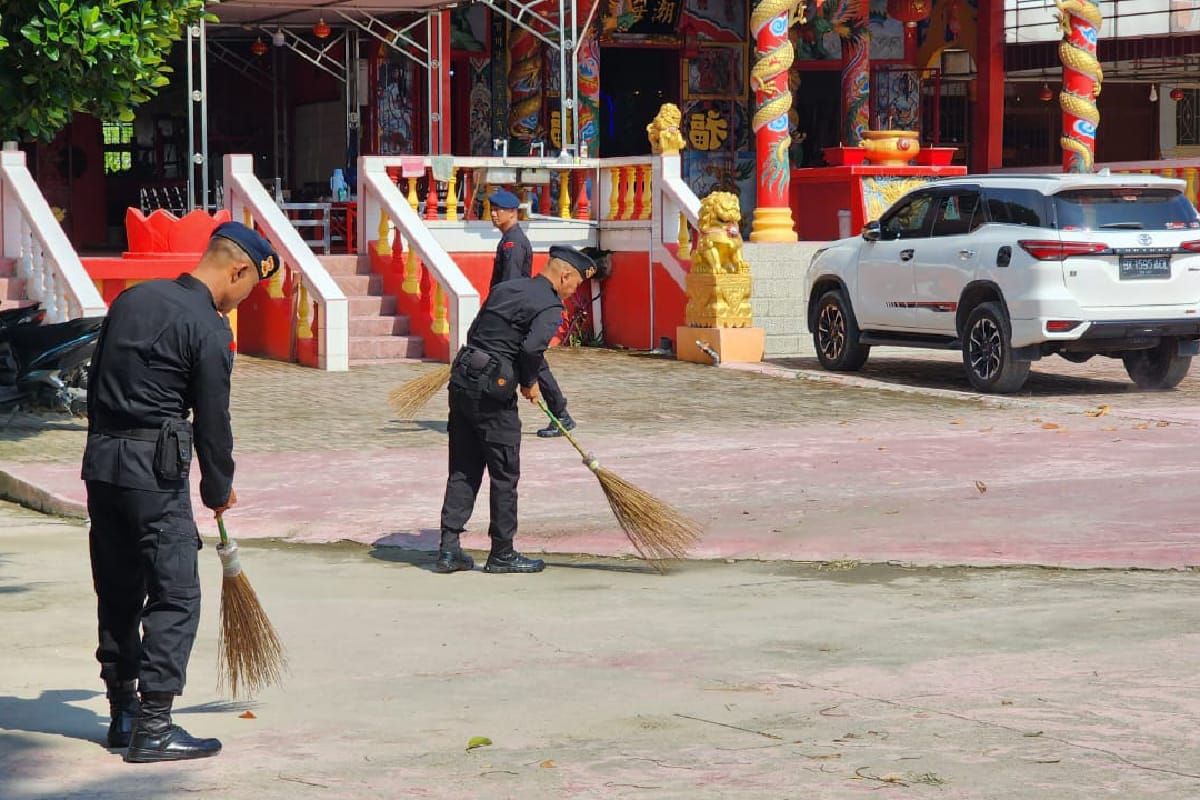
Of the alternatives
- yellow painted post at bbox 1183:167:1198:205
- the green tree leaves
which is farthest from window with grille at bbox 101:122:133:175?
the green tree leaves

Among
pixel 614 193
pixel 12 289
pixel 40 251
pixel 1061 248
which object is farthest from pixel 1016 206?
pixel 12 289

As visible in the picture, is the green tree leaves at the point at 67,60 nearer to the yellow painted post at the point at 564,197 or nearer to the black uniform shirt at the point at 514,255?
the black uniform shirt at the point at 514,255

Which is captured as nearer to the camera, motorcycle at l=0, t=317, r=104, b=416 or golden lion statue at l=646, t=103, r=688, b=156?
motorcycle at l=0, t=317, r=104, b=416

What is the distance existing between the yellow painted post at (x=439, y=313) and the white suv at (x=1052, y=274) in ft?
16.1

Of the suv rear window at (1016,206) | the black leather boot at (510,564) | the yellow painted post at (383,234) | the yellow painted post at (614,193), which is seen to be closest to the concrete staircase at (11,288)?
the yellow painted post at (383,234)

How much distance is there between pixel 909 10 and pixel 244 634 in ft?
78.4

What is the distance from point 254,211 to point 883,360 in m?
6.81

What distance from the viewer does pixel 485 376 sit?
966 centimetres

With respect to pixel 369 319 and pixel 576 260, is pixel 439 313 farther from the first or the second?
pixel 576 260

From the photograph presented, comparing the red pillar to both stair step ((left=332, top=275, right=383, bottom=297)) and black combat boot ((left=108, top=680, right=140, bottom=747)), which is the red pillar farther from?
black combat boot ((left=108, top=680, right=140, bottom=747))

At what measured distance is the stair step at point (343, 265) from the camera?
2166 centimetres

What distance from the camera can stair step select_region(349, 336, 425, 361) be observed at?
20.5 meters

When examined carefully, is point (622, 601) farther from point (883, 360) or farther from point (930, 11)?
point (930, 11)

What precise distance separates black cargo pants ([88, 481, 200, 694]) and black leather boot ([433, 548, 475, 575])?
11.4ft
